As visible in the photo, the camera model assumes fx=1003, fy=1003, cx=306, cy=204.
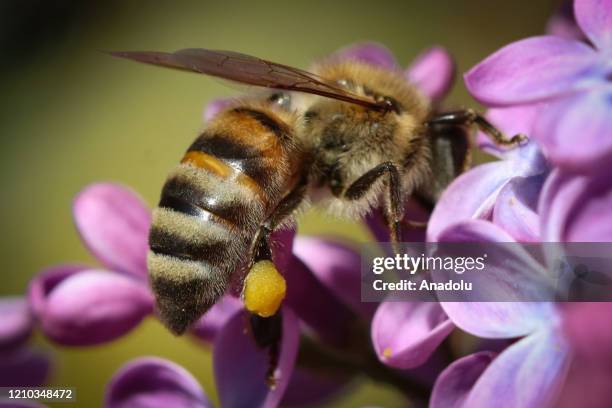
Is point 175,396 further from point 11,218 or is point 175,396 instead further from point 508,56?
point 11,218

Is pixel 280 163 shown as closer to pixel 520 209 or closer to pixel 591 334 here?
pixel 520 209

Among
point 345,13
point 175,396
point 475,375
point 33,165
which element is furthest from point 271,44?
point 475,375

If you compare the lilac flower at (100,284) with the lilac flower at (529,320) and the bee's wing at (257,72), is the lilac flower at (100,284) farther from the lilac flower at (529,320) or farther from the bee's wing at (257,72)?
the lilac flower at (529,320)

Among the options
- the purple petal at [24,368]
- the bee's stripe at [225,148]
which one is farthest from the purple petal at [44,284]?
the bee's stripe at [225,148]

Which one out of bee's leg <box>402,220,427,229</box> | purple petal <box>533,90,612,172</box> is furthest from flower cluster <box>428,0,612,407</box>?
bee's leg <box>402,220,427,229</box>

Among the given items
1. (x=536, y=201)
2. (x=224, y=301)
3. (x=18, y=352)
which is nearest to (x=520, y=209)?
(x=536, y=201)

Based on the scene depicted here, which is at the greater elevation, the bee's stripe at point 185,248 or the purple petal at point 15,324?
the bee's stripe at point 185,248

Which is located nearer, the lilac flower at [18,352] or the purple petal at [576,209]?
the purple petal at [576,209]
